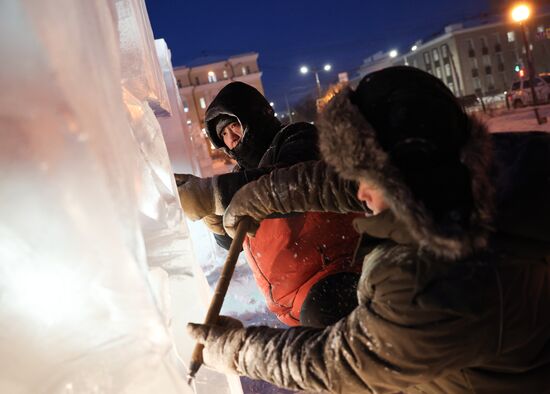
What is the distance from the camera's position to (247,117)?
8.18ft

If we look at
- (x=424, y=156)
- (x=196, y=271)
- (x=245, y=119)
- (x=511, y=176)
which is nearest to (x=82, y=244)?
(x=196, y=271)

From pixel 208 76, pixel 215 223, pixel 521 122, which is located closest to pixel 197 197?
pixel 215 223

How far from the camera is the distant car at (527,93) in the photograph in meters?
16.8

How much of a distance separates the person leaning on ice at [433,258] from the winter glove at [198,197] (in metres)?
0.89

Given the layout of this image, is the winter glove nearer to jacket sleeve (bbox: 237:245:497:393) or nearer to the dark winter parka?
the dark winter parka

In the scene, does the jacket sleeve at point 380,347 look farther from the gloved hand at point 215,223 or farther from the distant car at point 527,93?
the distant car at point 527,93

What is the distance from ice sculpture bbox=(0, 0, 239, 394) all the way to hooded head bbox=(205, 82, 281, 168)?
1121 mm

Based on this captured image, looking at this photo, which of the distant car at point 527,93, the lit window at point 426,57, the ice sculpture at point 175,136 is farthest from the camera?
the lit window at point 426,57

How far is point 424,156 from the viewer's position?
1.08m

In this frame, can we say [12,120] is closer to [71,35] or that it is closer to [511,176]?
[71,35]

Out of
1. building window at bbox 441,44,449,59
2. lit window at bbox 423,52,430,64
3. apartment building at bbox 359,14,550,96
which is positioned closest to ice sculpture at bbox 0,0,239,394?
apartment building at bbox 359,14,550,96

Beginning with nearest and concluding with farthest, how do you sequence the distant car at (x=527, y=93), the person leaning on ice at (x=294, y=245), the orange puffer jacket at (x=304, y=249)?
the person leaning on ice at (x=294, y=245) → the orange puffer jacket at (x=304, y=249) → the distant car at (x=527, y=93)

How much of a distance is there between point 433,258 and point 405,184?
21 cm

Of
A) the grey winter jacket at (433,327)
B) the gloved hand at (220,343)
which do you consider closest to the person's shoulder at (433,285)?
the grey winter jacket at (433,327)
